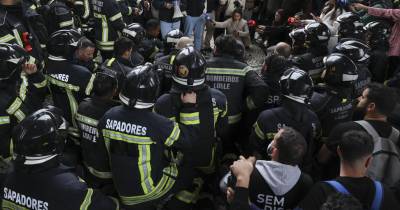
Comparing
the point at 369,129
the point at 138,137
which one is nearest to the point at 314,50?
the point at 369,129

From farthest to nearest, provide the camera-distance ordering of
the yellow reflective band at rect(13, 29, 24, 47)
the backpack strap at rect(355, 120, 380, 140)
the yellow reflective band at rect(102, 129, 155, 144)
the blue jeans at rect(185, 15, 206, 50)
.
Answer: the blue jeans at rect(185, 15, 206, 50)
the yellow reflective band at rect(13, 29, 24, 47)
the backpack strap at rect(355, 120, 380, 140)
the yellow reflective band at rect(102, 129, 155, 144)

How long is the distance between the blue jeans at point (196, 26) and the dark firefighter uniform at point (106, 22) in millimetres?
2402

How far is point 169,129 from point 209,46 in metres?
6.53

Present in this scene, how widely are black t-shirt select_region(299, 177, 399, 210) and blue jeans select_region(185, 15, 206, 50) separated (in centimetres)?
643

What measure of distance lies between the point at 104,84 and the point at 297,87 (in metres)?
1.60

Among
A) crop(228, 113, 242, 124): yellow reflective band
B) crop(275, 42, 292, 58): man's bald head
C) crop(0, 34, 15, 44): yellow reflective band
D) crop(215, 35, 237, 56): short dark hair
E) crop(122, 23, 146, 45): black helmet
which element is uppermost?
crop(215, 35, 237, 56): short dark hair

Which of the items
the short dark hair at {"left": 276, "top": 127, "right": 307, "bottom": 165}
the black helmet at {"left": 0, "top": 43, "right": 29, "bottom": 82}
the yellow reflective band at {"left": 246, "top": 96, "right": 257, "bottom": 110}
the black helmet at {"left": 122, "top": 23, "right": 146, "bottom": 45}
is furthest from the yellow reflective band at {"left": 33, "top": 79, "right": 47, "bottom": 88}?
the short dark hair at {"left": 276, "top": 127, "right": 307, "bottom": 165}

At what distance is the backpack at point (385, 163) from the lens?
3.06 metres

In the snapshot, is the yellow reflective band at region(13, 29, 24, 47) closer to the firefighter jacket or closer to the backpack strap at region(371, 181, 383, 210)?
the firefighter jacket

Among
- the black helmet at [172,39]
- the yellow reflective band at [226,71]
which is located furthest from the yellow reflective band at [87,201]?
the black helmet at [172,39]

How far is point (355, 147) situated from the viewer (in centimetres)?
253

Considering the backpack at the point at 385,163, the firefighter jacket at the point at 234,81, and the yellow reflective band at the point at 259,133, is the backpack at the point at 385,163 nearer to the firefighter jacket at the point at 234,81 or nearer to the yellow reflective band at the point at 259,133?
the yellow reflective band at the point at 259,133

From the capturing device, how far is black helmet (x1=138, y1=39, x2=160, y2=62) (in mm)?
6065

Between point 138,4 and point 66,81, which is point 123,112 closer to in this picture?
point 66,81
